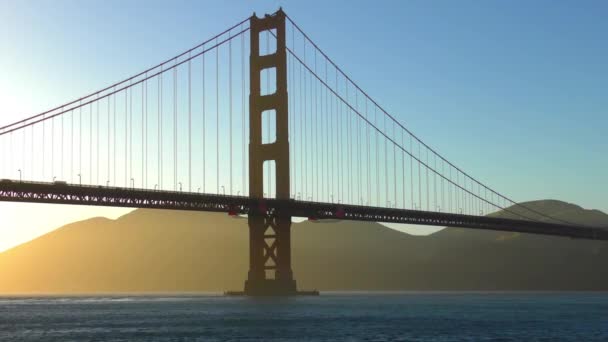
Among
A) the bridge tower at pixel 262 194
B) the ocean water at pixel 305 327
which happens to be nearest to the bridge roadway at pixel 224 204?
the bridge tower at pixel 262 194

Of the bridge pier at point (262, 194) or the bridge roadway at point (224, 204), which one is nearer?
the bridge roadway at point (224, 204)

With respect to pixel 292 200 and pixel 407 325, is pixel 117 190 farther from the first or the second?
pixel 407 325

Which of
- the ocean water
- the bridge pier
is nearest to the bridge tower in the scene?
the bridge pier

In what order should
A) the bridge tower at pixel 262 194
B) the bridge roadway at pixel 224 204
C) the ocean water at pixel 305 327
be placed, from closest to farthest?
the ocean water at pixel 305 327
the bridge roadway at pixel 224 204
the bridge tower at pixel 262 194

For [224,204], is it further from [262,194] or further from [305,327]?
[305,327]

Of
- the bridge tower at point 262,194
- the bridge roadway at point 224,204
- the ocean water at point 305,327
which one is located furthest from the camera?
the bridge tower at point 262,194

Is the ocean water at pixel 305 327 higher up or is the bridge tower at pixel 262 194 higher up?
the bridge tower at pixel 262 194

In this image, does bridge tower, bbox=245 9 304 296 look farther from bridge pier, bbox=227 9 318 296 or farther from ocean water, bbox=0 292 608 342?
ocean water, bbox=0 292 608 342

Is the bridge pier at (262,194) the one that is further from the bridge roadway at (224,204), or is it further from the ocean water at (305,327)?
the ocean water at (305,327)

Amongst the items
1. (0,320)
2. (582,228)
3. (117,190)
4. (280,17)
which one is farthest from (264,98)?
(582,228)
